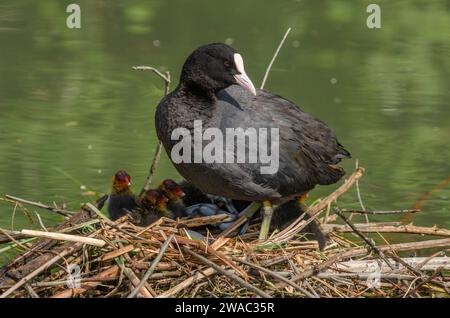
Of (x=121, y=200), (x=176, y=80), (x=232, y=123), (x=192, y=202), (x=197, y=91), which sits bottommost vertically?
(x=176, y=80)

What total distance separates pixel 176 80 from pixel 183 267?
4.25m

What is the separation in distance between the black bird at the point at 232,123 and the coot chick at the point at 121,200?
309 mm

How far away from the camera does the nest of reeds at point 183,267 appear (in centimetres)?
525

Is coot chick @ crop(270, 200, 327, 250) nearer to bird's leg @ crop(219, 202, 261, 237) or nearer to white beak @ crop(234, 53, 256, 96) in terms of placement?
bird's leg @ crop(219, 202, 261, 237)

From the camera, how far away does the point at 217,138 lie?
574cm

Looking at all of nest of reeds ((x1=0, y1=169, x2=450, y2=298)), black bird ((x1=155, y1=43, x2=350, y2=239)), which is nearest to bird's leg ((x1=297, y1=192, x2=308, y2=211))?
black bird ((x1=155, y1=43, x2=350, y2=239))

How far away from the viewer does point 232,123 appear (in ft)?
19.0

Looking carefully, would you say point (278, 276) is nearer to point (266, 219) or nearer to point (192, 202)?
point (266, 219)

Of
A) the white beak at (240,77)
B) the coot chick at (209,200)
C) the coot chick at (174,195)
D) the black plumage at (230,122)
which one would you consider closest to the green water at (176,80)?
the coot chick at (209,200)

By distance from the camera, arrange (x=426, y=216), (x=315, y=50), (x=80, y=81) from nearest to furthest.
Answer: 1. (x=426, y=216)
2. (x=80, y=81)
3. (x=315, y=50)

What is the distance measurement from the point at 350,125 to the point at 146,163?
1.66 metres

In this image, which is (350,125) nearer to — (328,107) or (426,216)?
(328,107)

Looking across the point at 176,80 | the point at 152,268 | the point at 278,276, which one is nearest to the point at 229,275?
the point at 278,276
